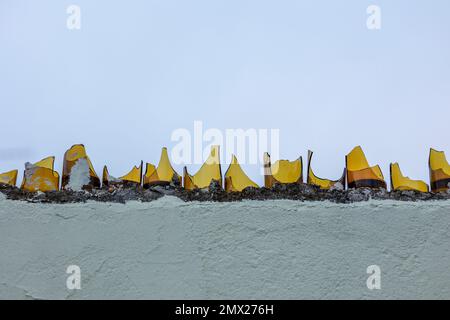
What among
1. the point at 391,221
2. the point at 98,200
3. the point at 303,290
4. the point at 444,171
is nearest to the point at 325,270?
the point at 303,290

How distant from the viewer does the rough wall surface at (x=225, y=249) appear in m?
2.74

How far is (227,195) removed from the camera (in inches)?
114

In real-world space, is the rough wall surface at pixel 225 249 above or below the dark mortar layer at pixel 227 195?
below

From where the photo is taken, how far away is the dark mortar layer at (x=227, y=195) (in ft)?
9.46

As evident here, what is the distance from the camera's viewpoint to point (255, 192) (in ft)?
9.47

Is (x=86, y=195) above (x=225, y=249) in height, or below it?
above

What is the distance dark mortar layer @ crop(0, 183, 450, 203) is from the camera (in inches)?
113

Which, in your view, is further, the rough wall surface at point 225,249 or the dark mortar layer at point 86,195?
the dark mortar layer at point 86,195

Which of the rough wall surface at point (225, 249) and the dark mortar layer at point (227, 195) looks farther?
the dark mortar layer at point (227, 195)

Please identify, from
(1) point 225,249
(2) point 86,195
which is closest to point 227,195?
(1) point 225,249

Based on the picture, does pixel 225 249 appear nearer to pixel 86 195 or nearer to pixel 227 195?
pixel 227 195

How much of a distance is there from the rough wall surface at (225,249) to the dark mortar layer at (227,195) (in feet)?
0.10

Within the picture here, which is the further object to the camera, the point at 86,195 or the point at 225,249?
the point at 86,195

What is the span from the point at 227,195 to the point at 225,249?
22 centimetres
